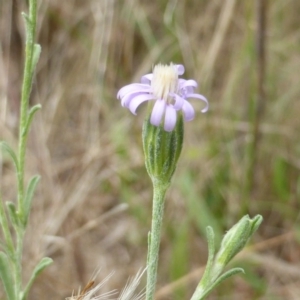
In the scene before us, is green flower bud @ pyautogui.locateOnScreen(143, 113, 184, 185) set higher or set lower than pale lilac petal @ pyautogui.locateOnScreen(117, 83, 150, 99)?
lower

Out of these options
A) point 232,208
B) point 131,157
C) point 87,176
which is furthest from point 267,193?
point 87,176

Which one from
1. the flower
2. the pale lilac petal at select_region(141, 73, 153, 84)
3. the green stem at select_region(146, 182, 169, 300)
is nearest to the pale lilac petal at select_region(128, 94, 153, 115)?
the flower

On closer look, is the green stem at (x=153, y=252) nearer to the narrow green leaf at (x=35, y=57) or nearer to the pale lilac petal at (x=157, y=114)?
the pale lilac petal at (x=157, y=114)

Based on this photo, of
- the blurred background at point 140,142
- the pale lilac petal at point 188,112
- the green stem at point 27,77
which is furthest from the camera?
the blurred background at point 140,142

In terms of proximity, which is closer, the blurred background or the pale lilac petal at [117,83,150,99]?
the pale lilac petal at [117,83,150,99]

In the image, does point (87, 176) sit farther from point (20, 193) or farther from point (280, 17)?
point (20, 193)

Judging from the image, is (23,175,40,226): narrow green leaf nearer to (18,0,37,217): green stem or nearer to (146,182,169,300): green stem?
(18,0,37,217): green stem

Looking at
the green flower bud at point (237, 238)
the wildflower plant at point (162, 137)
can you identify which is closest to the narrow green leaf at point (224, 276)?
the wildflower plant at point (162, 137)

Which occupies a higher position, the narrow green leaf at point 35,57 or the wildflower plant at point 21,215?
the narrow green leaf at point 35,57
